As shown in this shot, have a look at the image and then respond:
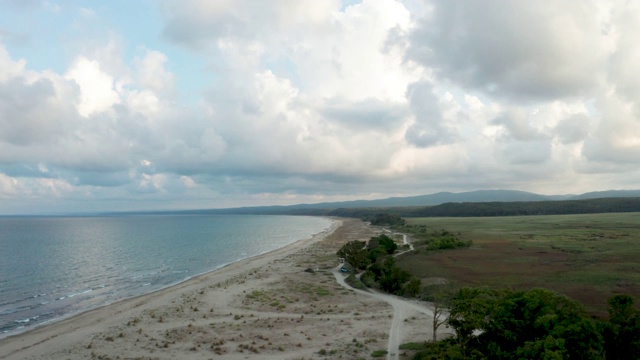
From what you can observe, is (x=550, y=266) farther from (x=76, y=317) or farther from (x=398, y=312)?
(x=76, y=317)

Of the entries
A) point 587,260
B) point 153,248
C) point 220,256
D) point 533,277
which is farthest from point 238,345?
point 153,248

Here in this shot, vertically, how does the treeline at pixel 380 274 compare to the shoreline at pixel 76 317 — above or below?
above

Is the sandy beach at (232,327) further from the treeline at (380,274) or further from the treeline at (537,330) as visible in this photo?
the treeline at (537,330)

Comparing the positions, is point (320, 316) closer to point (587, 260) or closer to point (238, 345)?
point (238, 345)

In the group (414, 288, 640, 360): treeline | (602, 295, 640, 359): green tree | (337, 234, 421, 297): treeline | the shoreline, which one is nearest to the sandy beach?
the shoreline

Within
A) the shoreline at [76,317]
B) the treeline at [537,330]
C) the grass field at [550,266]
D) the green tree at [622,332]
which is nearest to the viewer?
the treeline at [537,330]

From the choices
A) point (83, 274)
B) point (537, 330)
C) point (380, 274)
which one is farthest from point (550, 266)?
point (83, 274)

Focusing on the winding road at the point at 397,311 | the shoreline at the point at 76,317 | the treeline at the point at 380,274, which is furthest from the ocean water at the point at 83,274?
the winding road at the point at 397,311
